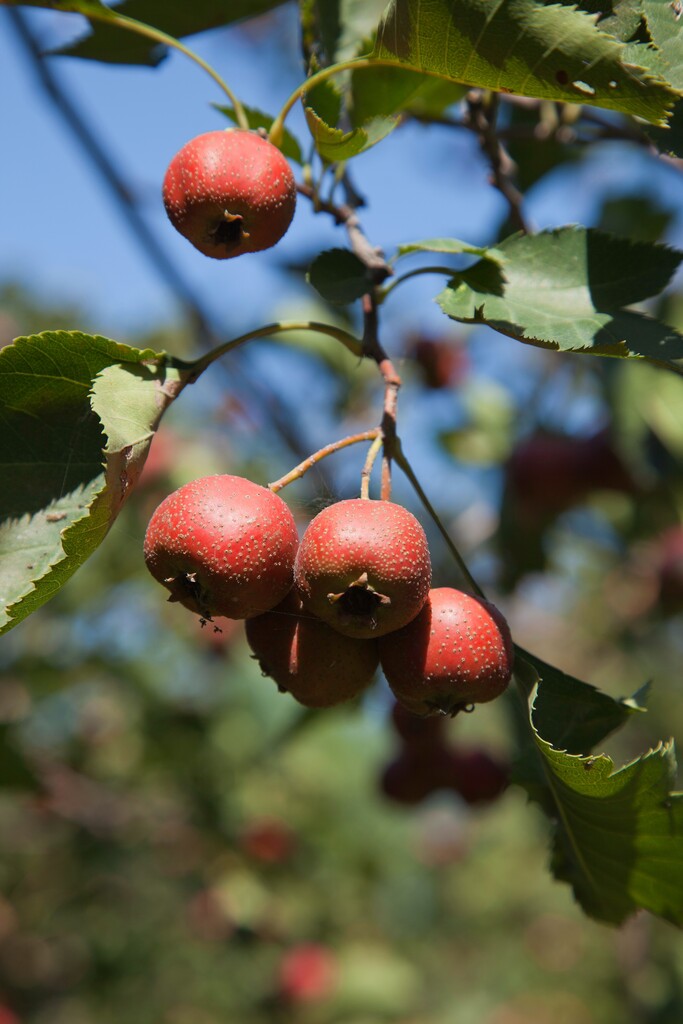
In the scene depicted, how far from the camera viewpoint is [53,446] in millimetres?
1176

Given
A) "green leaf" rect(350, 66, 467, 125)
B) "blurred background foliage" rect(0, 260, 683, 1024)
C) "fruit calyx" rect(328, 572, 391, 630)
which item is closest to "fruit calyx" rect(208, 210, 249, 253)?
"green leaf" rect(350, 66, 467, 125)

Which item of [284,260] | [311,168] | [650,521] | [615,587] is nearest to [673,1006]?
[615,587]

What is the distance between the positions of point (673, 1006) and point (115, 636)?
267 cm

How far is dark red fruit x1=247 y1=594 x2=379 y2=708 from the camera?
1.09 m

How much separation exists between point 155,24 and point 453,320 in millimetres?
799

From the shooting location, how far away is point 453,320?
3.74ft

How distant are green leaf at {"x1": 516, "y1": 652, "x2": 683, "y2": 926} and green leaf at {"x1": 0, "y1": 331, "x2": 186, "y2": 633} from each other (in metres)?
0.59

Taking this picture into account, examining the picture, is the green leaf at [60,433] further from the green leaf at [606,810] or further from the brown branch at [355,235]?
the green leaf at [606,810]

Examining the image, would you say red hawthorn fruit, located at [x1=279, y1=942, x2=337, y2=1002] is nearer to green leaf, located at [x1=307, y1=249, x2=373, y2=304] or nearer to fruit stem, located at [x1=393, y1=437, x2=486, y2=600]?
fruit stem, located at [x1=393, y1=437, x2=486, y2=600]

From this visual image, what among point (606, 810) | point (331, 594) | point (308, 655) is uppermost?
point (331, 594)

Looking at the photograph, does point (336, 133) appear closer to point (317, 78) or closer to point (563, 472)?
point (317, 78)

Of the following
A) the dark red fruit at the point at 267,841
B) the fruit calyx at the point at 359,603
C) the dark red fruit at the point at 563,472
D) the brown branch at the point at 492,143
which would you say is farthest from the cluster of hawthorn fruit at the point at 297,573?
the dark red fruit at the point at 267,841

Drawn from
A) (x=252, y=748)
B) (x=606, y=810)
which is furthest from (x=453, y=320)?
(x=252, y=748)

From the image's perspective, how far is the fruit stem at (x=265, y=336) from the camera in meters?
1.25
